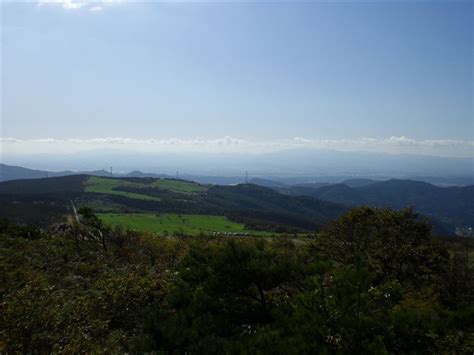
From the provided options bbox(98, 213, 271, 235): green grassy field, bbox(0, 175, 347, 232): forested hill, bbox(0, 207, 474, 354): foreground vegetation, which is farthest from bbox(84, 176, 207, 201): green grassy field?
bbox(0, 207, 474, 354): foreground vegetation

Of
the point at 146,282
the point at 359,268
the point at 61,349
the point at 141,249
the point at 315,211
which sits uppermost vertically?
the point at 359,268

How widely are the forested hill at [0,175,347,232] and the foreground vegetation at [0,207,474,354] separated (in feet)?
179

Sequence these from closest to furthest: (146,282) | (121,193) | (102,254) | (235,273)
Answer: (235,273) → (146,282) → (102,254) → (121,193)

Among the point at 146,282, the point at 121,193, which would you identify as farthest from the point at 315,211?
the point at 146,282

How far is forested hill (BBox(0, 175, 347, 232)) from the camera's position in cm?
7731

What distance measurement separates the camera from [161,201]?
103375 mm

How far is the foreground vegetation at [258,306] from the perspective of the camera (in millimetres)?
4930

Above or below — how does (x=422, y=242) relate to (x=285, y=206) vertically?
above

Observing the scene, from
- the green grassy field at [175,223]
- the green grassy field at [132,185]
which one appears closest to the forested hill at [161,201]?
the green grassy field at [132,185]

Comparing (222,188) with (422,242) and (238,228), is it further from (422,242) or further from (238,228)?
(422,242)

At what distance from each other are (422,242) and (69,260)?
1694 cm

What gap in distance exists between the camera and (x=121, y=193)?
11106 cm

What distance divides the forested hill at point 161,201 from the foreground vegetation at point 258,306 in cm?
5471

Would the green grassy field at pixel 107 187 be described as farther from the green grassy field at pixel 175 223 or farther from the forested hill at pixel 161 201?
the green grassy field at pixel 175 223
